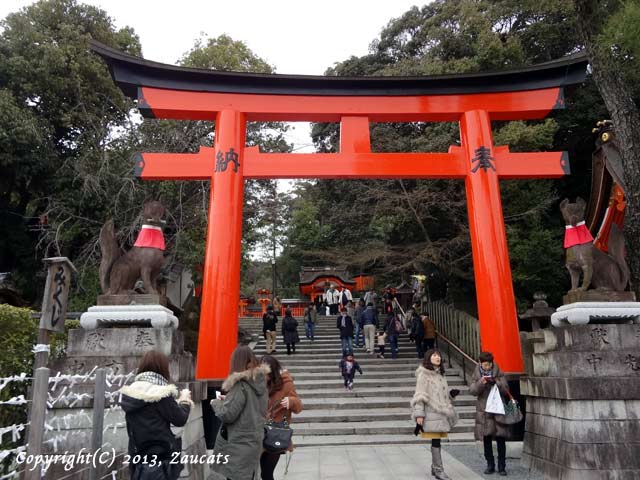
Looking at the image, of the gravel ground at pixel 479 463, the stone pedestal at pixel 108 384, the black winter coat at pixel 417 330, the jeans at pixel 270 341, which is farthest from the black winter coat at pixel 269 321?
the stone pedestal at pixel 108 384

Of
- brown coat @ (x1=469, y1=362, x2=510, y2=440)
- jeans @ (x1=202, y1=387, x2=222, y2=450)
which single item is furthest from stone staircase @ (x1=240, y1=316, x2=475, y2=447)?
brown coat @ (x1=469, y1=362, x2=510, y2=440)

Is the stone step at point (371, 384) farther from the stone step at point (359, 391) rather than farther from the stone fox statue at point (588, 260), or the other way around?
the stone fox statue at point (588, 260)

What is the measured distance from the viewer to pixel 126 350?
191 inches

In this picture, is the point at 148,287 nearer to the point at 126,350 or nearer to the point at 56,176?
the point at 126,350

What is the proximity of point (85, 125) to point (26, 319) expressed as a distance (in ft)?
37.2

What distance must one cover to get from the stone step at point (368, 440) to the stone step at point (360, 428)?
8 centimetres

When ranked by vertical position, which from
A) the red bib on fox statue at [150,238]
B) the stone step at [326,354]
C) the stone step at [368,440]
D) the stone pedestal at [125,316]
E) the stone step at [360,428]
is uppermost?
the red bib on fox statue at [150,238]

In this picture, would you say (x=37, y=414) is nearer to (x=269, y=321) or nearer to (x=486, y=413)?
(x=486, y=413)

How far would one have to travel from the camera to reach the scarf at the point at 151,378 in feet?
9.99

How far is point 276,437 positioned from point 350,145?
18.8 ft

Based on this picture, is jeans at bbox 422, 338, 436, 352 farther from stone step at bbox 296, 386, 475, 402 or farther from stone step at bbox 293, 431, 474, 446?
stone step at bbox 293, 431, 474, 446

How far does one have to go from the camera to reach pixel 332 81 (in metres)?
8.52

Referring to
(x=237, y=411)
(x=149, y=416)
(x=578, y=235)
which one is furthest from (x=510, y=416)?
(x=149, y=416)

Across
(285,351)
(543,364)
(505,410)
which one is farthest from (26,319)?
(285,351)
